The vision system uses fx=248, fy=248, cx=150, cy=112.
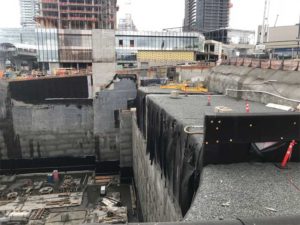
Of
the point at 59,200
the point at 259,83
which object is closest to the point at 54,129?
the point at 59,200

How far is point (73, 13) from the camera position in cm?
7569

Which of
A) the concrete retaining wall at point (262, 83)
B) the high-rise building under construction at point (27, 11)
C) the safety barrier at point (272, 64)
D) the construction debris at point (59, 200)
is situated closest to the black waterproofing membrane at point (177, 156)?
the concrete retaining wall at point (262, 83)

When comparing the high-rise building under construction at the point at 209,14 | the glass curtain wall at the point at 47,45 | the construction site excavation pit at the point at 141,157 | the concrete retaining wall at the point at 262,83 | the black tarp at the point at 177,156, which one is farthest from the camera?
the high-rise building under construction at the point at 209,14

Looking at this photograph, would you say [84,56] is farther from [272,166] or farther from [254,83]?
[272,166]

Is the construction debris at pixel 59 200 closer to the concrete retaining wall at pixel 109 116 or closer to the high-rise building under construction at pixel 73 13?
the concrete retaining wall at pixel 109 116

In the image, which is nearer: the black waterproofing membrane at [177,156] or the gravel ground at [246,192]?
the gravel ground at [246,192]

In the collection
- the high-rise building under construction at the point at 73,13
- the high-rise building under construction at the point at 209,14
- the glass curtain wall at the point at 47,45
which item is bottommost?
the glass curtain wall at the point at 47,45

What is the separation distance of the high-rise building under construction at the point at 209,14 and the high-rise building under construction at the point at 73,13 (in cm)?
5327

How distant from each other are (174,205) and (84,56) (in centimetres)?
5823

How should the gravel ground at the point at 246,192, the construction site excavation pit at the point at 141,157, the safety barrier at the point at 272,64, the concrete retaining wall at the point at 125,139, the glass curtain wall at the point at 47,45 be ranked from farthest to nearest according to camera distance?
1. the glass curtain wall at the point at 47,45
2. the concrete retaining wall at the point at 125,139
3. the safety barrier at the point at 272,64
4. the construction site excavation pit at the point at 141,157
5. the gravel ground at the point at 246,192

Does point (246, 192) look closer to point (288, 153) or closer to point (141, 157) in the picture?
point (288, 153)

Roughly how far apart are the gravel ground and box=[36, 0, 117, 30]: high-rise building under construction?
78.7 metres

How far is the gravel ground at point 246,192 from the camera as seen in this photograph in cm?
330

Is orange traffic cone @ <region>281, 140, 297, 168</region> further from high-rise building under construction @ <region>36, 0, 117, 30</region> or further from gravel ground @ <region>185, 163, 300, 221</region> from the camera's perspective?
high-rise building under construction @ <region>36, 0, 117, 30</region>
